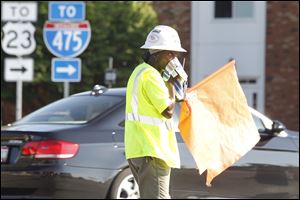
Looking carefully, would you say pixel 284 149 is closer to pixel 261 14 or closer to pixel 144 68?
pixel 144 68

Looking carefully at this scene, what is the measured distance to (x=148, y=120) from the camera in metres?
5.35

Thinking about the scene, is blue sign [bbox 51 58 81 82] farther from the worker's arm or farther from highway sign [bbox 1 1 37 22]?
the worker's arm

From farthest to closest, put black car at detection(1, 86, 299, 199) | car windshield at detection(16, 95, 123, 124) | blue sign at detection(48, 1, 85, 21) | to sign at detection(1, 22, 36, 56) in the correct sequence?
blue sign at detection(48, 1, 85, 21) < to sign at detection(1, 22, 36, 56) < car windshield at detection(16, 95, 123, 124) < black car at detection(1, 86, 299, 199)

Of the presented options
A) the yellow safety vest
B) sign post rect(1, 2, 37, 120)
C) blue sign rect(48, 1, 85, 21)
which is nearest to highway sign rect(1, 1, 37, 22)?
sign post rect(1, 2, 37, 120)

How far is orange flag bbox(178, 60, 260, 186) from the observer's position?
18.3ft

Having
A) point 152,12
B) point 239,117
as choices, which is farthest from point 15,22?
point 152,12

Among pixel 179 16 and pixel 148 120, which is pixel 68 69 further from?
pixel 179 16

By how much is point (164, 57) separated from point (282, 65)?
20.9 m

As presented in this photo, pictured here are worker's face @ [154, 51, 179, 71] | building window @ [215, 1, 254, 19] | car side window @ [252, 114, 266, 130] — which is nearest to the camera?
worker's face @ [154, 51, 179, 71]

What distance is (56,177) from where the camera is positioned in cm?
782

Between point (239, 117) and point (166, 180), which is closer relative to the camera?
point (166, 180)

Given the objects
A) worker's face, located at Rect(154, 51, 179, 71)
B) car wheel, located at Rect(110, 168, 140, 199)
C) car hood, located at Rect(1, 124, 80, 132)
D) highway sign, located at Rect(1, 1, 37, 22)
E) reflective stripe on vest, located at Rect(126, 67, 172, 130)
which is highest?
highway sign, located at Rect(1, 1, 37, 22)

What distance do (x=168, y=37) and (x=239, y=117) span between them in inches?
33.5

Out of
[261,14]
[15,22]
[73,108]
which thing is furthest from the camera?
[261,14]
